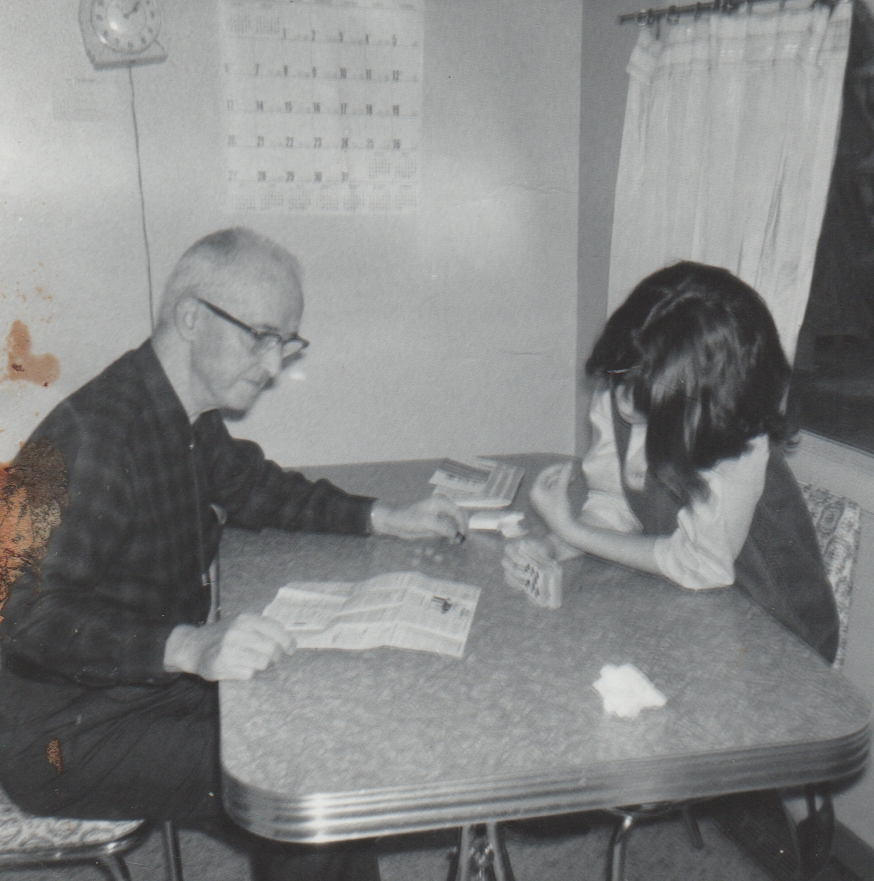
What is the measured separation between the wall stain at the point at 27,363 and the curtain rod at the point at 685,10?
6.41ft

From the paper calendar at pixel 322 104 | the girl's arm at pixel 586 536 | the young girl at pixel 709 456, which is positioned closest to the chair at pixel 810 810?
the young girl at pixel 709 456

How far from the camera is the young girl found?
1.46 metres

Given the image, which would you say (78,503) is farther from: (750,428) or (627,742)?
(750,428)

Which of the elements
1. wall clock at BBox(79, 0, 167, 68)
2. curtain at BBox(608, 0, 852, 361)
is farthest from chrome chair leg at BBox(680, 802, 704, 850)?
wall clock at BBox(79, 0, 167, 68)

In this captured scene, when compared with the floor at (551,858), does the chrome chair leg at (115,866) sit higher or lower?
higher

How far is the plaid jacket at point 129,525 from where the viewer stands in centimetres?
128

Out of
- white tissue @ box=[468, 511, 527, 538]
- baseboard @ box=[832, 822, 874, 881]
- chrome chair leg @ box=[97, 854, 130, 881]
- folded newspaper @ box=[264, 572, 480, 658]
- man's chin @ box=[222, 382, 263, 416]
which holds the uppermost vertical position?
man's chin @ box=[222, 382, 263, 416]

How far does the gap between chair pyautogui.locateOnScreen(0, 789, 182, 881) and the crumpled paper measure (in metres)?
0.84

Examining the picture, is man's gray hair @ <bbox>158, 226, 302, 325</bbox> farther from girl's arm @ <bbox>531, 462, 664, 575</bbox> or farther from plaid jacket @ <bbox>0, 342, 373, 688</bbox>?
girl's arm @ <bbox>531, 462, 664, 575</bbox>

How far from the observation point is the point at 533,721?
112cm

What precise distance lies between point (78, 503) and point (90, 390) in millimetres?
228

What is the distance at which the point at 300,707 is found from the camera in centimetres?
115

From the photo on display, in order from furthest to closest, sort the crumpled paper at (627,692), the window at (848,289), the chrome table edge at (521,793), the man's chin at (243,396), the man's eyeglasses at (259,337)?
the window at (848,289) → the man's chin at (243,396) → the man's eyeglasses at (259,337) → the crumpled paper at (627,692) → the chrome table edge at (521,793)

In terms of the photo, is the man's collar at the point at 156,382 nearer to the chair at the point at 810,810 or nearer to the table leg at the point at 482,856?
the table leg at the point at 482,856
